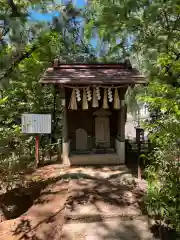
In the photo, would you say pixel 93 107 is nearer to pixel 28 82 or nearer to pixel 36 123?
pixel 36 123

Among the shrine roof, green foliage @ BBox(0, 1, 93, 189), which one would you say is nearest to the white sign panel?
green foliage @ BBox(0, 1, 93, 189)

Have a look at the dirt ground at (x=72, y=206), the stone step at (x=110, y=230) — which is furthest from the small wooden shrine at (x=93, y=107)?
the stone step at (x=110, y=230)

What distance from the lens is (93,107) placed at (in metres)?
8.77

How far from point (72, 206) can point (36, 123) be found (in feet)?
10.9

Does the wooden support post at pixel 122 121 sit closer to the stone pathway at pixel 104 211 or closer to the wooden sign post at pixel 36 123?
the stone pathway at pixel 104 211

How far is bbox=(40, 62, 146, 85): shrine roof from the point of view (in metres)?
7.45

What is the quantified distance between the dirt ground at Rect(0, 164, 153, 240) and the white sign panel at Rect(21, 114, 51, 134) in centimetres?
130

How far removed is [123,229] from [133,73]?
16.8 ft

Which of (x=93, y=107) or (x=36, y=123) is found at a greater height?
(x=93, y=107)

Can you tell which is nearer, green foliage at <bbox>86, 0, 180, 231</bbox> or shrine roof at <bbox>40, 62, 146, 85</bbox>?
green foliage at <bbox>86, 0, 180, 231</bbox>

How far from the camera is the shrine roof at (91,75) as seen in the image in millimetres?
→ 7453

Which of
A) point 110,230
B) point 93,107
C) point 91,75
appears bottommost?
point 110,230

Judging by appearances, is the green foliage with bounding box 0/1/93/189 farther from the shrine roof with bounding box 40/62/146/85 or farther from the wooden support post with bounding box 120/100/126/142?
the wooden support post with bounding box 120/100/126/142

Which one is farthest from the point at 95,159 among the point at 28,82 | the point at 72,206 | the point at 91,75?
the point at 28,82
